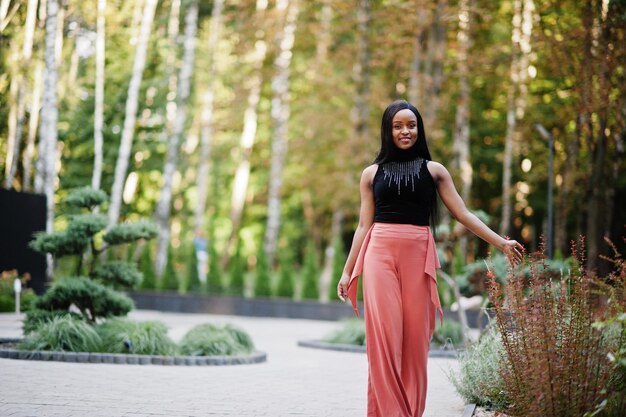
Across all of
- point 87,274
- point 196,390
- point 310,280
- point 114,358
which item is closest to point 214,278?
point 310,280

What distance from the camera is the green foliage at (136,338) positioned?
1112 cm

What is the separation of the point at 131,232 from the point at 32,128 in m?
17.9

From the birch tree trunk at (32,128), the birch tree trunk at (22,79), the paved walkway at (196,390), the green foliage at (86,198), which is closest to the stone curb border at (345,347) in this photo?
the paved walkway at (196,390)

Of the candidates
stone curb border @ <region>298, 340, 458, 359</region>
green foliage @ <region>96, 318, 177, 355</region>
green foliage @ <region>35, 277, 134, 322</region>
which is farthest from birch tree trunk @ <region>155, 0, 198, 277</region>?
green foliage @ <region>96, 318, 177, 355</region>

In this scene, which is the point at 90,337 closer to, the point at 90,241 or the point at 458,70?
the point at 90,241

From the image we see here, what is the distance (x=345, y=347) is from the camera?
1438 centimetres

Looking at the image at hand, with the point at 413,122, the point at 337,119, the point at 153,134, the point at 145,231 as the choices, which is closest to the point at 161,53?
the point at 153,134

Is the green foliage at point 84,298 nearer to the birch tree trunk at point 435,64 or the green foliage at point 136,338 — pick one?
the green foliage at point 136,338

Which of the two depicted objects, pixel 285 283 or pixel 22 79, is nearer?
pixel 285 283

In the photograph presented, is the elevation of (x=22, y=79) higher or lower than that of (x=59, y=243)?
higher

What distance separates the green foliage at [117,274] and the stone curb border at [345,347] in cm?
360

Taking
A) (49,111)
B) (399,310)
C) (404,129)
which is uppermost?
(49,111)

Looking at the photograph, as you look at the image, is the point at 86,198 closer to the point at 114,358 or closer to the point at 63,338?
the point at 63,338

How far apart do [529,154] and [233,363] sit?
24.0 metres
